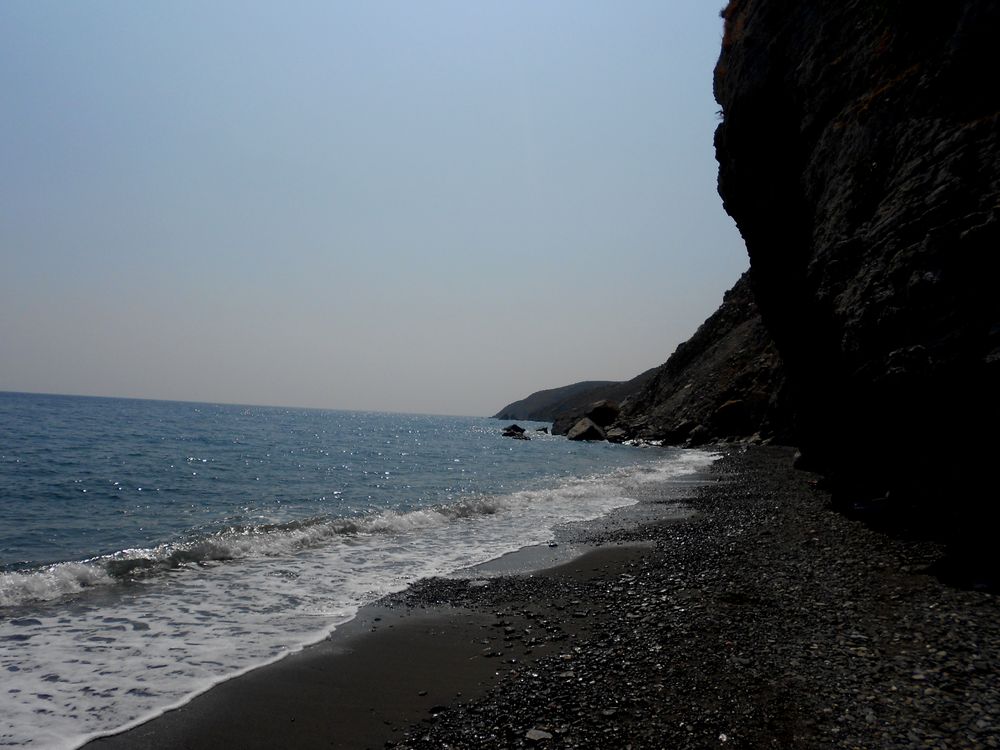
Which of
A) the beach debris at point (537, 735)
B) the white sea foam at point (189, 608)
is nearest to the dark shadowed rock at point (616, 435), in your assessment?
the white sea foam at point (189, 608)

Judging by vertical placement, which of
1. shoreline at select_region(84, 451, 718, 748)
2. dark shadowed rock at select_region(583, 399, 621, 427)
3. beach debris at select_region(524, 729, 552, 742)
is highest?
dark shadowed rock at select_region(583, 399, 621, 427)

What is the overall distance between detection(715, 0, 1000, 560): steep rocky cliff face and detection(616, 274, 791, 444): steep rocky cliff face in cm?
2972

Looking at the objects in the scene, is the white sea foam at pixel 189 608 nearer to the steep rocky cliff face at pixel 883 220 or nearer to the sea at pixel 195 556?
the sea at pixel 195 556

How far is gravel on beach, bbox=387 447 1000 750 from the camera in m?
5.10

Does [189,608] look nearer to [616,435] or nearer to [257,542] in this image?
[257,542]

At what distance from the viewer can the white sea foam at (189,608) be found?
21.1 feet

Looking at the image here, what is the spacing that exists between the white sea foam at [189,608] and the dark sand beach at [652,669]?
0.64m

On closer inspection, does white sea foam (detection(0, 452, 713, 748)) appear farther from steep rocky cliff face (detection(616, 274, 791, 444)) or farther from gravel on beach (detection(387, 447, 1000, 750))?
steep rocky cliff face (detection(616, 274, 791, 444))

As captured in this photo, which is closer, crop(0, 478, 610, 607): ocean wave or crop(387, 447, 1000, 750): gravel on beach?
crop(387, 447, 1000, 750): gravel on beach

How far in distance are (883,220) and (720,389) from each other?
55.7 m

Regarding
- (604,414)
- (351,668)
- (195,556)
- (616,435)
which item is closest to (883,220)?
(351,668)

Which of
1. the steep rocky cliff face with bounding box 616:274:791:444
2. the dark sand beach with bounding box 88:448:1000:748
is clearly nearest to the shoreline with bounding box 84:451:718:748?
the dark sand beach with bounding box 88:448:1000:748

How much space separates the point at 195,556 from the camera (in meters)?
13.0

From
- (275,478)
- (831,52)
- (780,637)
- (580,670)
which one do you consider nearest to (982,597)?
(780,637)
